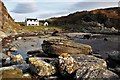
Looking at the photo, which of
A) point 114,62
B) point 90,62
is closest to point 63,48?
point 114,62

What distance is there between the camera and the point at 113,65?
30984mm

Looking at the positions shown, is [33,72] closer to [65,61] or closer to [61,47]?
[65,61]

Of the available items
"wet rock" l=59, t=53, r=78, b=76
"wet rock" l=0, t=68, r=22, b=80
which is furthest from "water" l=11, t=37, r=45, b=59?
"wet rock" l=59, t=53, r=78, b=76

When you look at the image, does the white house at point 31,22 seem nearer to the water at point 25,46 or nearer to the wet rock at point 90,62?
the water at point 25,46

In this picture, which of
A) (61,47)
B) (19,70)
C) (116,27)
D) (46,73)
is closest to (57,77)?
(46,73)

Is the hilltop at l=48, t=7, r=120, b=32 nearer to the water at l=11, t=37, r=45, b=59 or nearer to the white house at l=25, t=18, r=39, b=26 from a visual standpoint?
the white house at l=25, t=18, r=39, b=26

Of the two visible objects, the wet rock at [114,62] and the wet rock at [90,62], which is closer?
the wet rock at [90,62]

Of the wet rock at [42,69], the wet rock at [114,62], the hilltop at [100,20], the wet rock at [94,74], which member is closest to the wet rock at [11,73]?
the wet rock at [42,69]

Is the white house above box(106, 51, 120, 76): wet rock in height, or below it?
above

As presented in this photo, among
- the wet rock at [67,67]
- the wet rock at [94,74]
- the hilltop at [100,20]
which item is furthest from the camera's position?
the hilltop at [100,20]

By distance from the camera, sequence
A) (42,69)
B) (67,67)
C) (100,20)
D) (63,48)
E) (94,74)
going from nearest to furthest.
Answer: (94,74) → (67,67) → (42,69) → (63,48) → (100,20)

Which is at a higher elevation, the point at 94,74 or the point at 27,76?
the point at 94,74

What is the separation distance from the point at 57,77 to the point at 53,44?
45.0 ft

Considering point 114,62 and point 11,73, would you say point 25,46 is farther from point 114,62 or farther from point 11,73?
point 11,73
